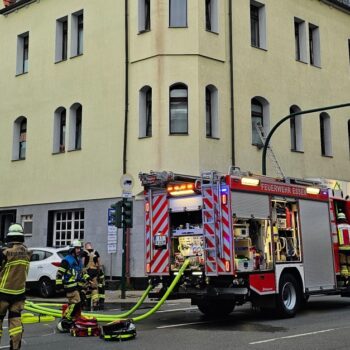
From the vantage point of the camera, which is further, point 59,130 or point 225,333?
point 59,130

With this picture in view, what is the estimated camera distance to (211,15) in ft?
73.7

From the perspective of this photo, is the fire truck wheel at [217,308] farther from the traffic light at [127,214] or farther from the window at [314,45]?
the window at [314,45]

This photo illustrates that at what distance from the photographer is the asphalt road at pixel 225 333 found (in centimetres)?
896

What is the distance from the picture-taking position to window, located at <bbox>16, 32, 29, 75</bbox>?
27.1 meters

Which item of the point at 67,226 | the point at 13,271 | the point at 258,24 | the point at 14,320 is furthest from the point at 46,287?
the point at 258,24

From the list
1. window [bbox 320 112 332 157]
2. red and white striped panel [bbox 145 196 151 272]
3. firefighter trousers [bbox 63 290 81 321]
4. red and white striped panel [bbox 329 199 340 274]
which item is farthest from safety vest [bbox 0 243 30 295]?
window [bbox 320 112 332 157]

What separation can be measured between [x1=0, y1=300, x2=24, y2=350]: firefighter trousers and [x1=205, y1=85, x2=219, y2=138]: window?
14123mm

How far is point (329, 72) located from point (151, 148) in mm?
10912

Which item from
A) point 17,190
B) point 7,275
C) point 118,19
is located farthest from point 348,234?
point 17,190

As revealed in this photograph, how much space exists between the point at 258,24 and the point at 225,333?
17297 mm

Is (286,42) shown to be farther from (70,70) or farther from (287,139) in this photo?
(70,70)

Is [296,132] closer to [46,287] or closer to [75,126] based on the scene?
[75,126]

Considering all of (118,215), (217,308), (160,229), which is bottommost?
(217,308)

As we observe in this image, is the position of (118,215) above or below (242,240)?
above
